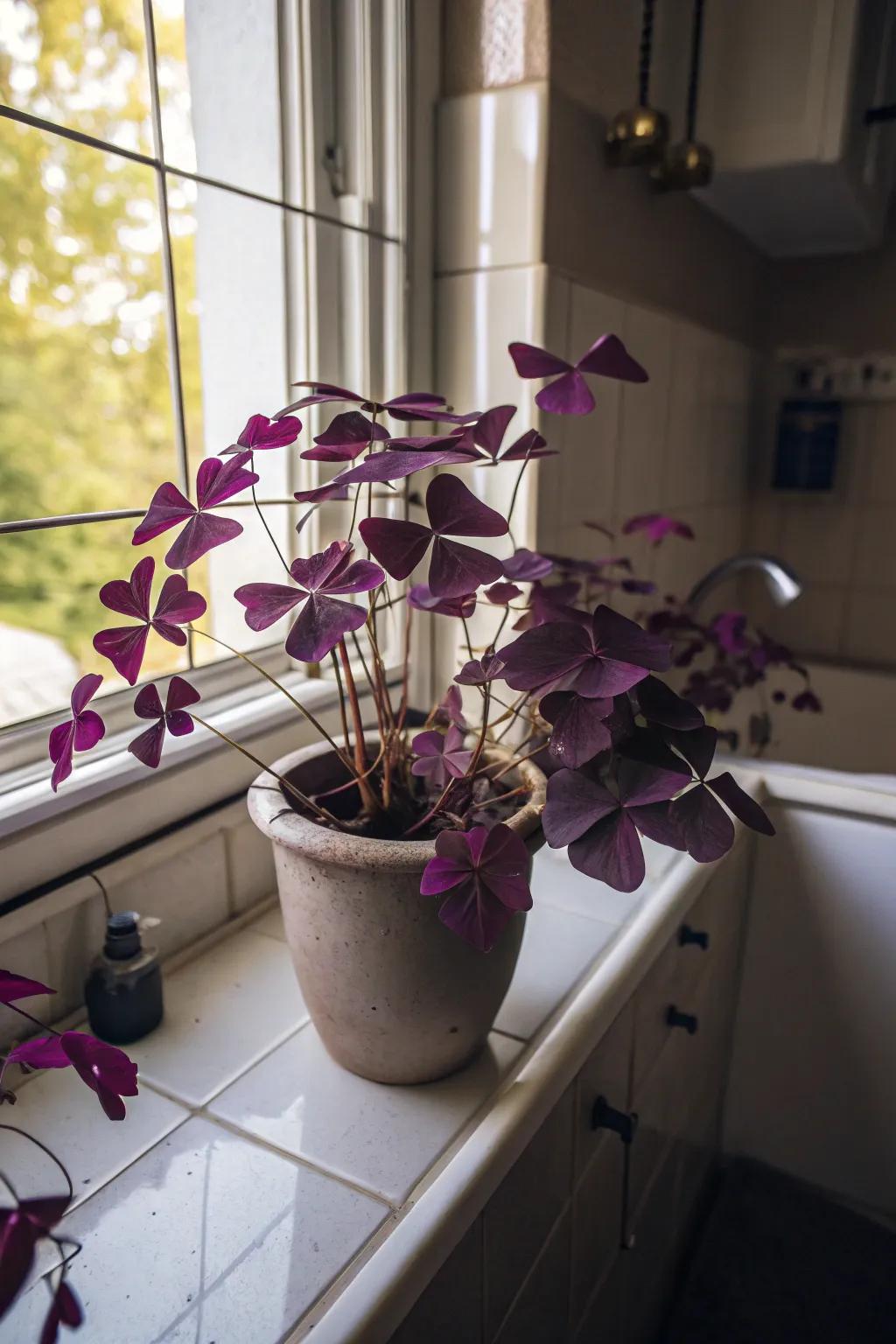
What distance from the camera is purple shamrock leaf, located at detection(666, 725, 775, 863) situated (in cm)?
48

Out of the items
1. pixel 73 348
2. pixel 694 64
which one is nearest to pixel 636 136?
pixel 694 64

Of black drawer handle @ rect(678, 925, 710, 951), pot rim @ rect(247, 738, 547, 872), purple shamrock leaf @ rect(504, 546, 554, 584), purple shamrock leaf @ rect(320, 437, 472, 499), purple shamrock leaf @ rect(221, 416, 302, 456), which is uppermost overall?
purple shamrock leaf @ rect(221, 416, 302, 456)

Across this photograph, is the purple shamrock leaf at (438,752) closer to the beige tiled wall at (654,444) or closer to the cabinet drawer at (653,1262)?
the beige tiled wall at (654,444)

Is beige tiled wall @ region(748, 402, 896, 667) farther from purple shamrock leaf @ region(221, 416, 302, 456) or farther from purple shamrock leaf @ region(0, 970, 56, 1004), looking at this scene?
purple shamrock leaf @ region(0, 970, 56, 1004)

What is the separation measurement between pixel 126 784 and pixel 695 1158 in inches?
34.6

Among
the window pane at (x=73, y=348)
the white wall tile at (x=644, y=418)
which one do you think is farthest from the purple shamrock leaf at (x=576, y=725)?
the window pane at (x=73, y=348)

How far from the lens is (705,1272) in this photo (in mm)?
1111

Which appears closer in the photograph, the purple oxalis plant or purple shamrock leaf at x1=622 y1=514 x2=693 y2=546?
the purple oxalis plant

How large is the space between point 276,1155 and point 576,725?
36cm

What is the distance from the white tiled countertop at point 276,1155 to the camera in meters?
0.47

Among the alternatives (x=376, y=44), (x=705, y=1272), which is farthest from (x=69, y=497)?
(x=705, y=1272)

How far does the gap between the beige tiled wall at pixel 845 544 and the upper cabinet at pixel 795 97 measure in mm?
527

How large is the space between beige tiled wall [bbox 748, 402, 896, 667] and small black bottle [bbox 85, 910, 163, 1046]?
1560 mm

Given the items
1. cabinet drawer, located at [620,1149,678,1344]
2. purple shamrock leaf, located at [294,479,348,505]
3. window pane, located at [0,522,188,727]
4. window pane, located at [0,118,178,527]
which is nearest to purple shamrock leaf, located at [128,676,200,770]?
purple shamrock leaf, located at [294,479,348,505]
